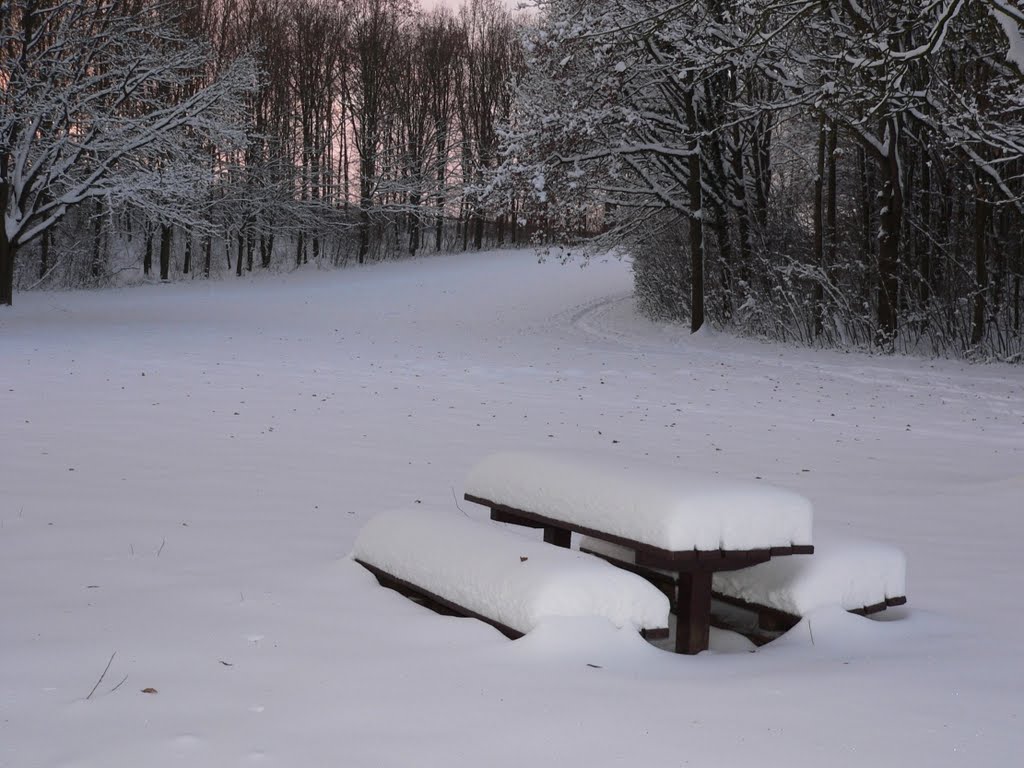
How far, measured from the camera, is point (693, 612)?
367 centimetres

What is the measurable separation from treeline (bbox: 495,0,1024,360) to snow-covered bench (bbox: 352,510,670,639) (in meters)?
9.81

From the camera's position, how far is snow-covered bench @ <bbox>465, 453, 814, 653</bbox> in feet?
11.4

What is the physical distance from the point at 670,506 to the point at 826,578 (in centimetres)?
83

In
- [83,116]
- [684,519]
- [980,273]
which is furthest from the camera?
[83,116]

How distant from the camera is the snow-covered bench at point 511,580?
344 cm

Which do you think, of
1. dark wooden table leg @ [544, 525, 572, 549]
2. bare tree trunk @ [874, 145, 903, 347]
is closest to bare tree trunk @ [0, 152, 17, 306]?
bare tree trunk @ [874, 145, 903, 347]

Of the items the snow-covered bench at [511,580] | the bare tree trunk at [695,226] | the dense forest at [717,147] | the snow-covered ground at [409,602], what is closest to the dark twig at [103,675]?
the snow-covered ground at [409,602]

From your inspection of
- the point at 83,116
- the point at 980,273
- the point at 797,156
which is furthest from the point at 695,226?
the point at 83,116

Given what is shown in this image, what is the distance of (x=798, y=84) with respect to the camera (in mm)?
17828

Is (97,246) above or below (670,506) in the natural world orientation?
above

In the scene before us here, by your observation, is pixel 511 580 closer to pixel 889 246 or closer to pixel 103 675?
pixel 103 675

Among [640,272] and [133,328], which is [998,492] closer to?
[133,328]

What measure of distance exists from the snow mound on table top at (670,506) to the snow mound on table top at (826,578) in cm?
28

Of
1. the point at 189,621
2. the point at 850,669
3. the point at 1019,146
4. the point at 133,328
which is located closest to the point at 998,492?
the point at 850,669
